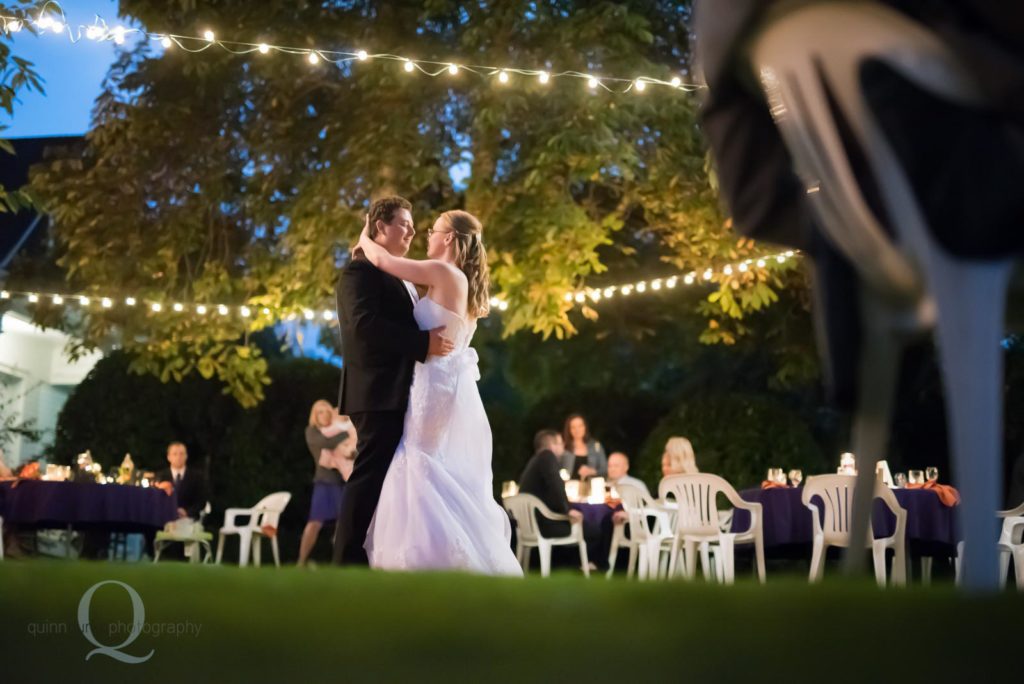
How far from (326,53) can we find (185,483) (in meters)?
4.97

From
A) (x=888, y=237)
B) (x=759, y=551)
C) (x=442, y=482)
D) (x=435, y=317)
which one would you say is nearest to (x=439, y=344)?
(x=435, y=317)

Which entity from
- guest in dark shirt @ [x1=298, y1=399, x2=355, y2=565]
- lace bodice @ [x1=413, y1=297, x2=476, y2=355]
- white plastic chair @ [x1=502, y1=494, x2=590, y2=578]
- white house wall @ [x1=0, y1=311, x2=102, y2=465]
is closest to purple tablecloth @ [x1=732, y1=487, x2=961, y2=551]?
white plastic chair @ [x1=502, y1=494, x2=590, y2=578]

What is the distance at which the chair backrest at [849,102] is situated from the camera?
145 cm

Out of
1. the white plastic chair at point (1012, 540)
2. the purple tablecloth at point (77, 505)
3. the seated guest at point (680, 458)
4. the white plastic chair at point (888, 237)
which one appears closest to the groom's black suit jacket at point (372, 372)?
the white plastic chair at point (888, 237)

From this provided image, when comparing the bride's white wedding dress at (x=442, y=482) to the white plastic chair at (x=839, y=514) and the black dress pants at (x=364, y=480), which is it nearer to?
the black dress pants at (x=364, y=480)

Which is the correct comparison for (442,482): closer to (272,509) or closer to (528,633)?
(528,633)

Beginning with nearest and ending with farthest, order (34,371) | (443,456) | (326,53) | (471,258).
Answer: (443,456)
(471,258)
(326,53)
(34,371)

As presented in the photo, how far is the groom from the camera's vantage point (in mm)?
4805

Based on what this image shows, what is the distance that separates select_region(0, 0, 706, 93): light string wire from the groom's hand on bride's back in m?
3.78

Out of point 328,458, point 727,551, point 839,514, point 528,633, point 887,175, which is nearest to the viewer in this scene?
point 528,633

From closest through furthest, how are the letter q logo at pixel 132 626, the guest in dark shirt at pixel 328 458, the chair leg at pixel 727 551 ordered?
the letter q logo at pixel 132 626 → the chair leg at pixel 727 551 → the guest in dark shirt at pixel 328 458

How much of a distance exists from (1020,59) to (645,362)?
52.2 feet

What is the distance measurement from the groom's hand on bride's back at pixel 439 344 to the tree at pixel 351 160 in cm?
434

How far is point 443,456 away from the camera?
4.98 metres
